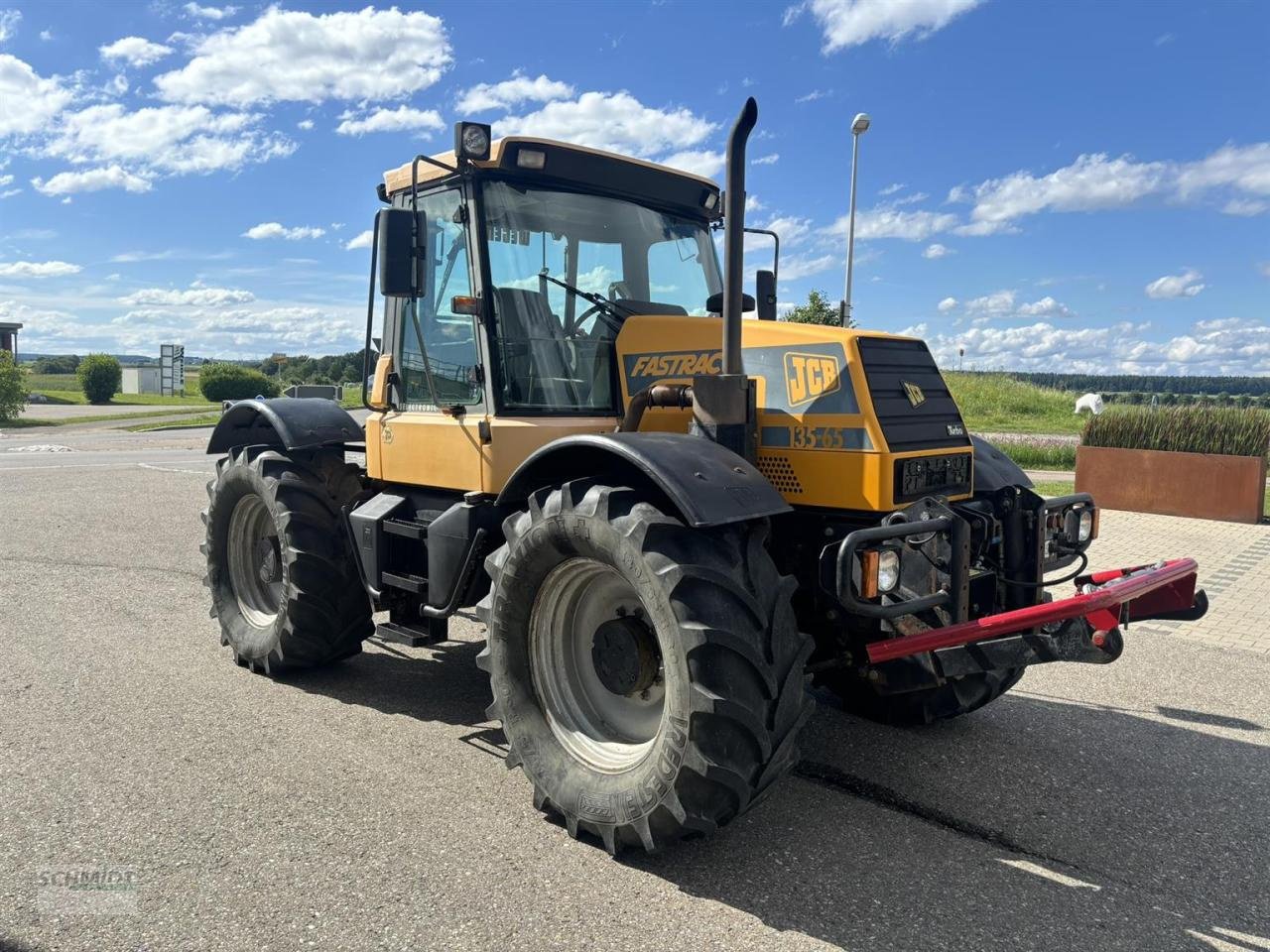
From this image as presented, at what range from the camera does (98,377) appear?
165 ft

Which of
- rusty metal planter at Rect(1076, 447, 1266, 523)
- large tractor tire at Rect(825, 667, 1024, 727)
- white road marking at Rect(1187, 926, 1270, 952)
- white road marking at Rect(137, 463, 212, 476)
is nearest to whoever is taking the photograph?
white road marking at Rect(1187, 926, 1270, 952)

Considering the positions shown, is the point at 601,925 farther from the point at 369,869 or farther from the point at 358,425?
the point at 358,425

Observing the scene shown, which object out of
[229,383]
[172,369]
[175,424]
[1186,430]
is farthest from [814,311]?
A: [172,369]

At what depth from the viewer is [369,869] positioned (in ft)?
11.4

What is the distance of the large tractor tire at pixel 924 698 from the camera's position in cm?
480

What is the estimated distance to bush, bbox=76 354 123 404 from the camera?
5012 cm

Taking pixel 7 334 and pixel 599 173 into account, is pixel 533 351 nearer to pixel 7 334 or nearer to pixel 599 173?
pixel 599 173

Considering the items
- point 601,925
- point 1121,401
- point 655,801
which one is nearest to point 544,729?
point 655,801

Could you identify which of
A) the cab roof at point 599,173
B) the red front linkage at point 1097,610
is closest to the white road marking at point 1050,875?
the red front linkage at point 1097,610

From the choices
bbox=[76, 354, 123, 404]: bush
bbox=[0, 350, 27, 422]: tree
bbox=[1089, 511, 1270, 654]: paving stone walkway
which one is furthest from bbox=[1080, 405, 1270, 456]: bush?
bbox=[76, 354, 123, 404]: bush

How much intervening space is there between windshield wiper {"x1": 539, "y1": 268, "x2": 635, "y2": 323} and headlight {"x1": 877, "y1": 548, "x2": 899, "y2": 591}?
6.12ft

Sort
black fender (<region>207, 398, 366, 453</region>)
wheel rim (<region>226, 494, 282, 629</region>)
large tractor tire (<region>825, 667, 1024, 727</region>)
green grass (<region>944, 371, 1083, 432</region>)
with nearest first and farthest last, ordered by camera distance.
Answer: large tractor tire (<region>825, 667, 1024, 727</region>) → black fender (<region>207, 398, 366, 453</region>) → wheel rim (<region>226, 494, 282, 629</region>) → green grass (<region>944, 371, 1083, 432</region>)

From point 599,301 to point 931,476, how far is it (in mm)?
1804

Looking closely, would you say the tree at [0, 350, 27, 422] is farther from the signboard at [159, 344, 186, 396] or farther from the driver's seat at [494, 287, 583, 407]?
the driver's seat at [494, 287, 583, 407]
